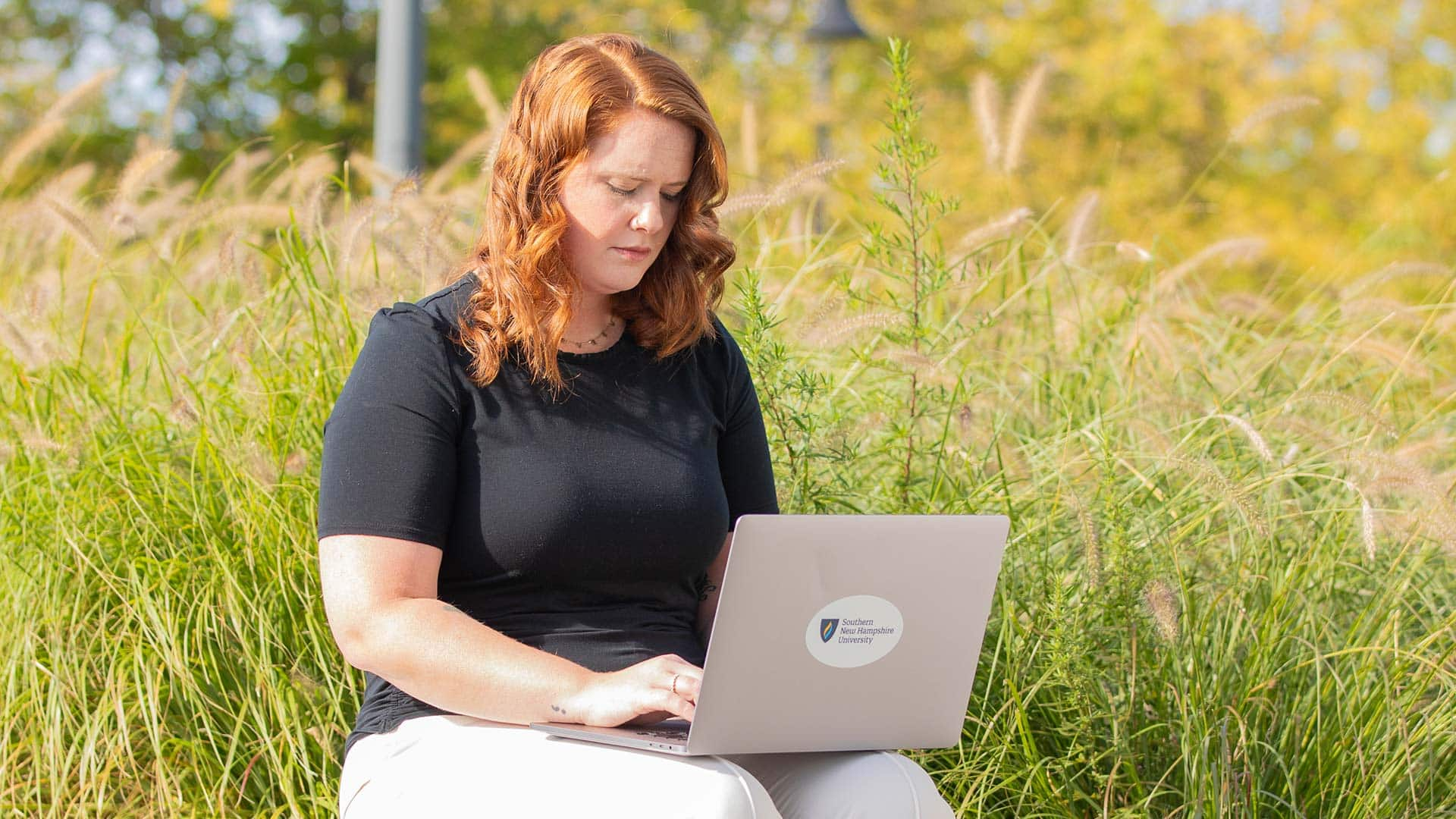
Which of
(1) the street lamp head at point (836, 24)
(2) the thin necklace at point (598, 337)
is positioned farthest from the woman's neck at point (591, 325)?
(1) the street lamp head at point (836, 24)

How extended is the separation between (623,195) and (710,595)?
716 millimetres

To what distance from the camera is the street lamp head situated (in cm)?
846

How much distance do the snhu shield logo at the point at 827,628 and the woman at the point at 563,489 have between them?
0.20 m

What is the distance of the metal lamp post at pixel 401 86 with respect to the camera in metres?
5.15

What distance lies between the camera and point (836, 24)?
8492mm

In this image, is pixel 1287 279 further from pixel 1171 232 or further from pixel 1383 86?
pixel 1383 86

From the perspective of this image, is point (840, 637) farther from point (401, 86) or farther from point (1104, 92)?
point (1104, 92)

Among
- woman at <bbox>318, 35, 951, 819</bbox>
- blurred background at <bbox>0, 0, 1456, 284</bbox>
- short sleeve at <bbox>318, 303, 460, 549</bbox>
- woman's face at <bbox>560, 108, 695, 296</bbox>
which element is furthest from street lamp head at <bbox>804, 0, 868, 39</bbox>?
short sleeve at <bbox>318, 303, 460, 549</bbox>

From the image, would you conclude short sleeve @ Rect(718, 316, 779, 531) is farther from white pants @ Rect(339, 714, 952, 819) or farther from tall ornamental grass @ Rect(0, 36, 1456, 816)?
white pants @ Rect(339, 714, 952, 819)

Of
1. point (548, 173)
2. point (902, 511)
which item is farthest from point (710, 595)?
point (548, 173)

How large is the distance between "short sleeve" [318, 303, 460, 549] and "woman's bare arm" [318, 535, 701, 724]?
0.13 ft

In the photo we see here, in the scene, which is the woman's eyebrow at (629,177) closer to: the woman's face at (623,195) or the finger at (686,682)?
the woman's face at (623,195)

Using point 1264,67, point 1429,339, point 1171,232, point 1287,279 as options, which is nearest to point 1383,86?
point 1264,67

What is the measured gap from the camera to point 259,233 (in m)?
4.28
